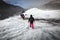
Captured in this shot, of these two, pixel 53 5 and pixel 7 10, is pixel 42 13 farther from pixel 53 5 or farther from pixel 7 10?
pixel 7 10

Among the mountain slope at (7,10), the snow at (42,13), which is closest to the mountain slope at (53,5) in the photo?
the snow at (42,13)

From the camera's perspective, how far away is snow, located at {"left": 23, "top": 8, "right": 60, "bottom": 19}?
14.7ft

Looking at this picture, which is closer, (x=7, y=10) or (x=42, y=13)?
(x=42, y=13)

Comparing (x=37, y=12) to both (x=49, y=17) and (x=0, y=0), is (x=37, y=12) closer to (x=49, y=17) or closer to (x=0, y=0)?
(x=49, y=17)

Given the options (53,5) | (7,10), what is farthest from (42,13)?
(7,10)

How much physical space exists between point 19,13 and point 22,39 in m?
2.14

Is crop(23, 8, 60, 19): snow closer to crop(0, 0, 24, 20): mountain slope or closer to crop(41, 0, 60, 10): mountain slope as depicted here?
crop(41, 0, 60, 10): mountain slope

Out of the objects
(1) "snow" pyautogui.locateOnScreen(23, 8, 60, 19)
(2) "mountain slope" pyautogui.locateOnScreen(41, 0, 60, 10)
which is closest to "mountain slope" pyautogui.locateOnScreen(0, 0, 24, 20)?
(1) "snow" pyautogui.locateOnScreen(23, 8, 60, 19)

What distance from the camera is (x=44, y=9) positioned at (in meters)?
4.91

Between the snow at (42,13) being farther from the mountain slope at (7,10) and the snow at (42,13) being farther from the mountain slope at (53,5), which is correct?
the mountain slope at (7,10)

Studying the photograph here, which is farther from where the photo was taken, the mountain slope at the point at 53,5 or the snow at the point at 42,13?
the mountain slope at the point at 53,5

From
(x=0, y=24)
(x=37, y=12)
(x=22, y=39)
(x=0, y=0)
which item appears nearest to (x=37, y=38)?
(x=22, y=39)

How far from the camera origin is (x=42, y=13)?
4.69 m

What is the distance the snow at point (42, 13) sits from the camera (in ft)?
14.7
